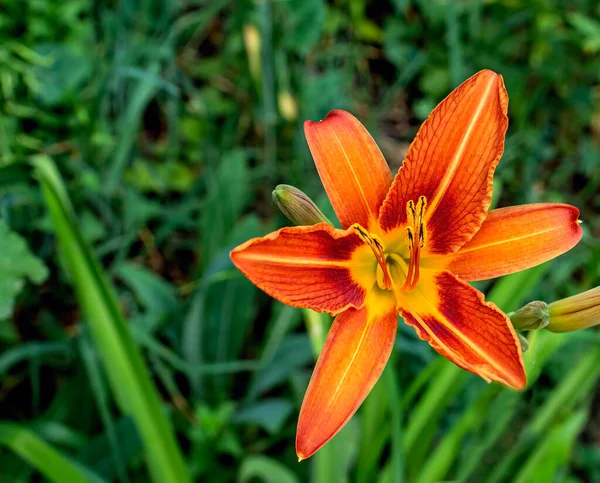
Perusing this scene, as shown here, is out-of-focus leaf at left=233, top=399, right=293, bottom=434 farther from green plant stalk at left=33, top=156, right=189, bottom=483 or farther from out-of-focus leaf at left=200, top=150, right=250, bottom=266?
out-of-focus leaf at left=200, top=150, right=250, bottom=266

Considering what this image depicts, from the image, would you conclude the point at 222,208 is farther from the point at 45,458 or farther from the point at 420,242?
the point at 420,242

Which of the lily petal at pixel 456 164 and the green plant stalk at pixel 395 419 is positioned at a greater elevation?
the lily petal at pixel 456 164

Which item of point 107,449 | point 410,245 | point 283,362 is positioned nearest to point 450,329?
point 410,245

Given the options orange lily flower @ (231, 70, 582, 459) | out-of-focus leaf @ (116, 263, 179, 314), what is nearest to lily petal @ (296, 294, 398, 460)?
orange lily flower @ (231, 70, 582, 459)

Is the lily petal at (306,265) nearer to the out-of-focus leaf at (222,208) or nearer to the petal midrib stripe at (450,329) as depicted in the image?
the petal midrib stripe at (450,329)

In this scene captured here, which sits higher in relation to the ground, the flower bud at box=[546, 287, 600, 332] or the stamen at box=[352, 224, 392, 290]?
the stamen at box=[352, 224, 392, 290]

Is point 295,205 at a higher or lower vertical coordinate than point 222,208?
higher

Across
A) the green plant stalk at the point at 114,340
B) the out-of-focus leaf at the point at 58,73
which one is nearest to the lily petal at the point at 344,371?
the green plant stalk at the point at 114,340
